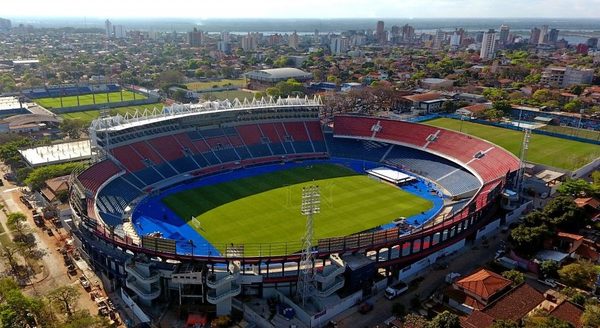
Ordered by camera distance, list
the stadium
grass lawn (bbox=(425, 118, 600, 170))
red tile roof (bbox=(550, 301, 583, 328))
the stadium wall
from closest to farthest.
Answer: red tile roof (bbox=(550, 301, 583, 328)), the stadium, grass lawn (bbox=(425, 118, 600, 170)), the stadium wall

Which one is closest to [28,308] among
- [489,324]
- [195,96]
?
[489,324]

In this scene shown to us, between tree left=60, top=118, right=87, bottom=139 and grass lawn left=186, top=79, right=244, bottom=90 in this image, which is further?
grass lawn left=186, top=79, right=244, bottom=90

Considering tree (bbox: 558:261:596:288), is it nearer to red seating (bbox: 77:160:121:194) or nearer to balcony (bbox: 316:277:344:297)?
balcony (bbox: 316:277:344:297)

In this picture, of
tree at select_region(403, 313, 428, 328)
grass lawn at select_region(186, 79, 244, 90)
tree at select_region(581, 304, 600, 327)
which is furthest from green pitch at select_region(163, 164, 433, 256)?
grass lawn at select_region(186, 79, 244, 90)

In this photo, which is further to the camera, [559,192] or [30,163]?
[30,163]

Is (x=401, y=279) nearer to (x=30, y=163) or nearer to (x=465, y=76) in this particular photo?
(x=30, y=163)

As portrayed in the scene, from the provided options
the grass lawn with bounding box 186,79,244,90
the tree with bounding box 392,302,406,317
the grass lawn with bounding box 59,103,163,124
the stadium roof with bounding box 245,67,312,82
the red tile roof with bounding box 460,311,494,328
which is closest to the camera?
the red tile roof with bounding box 460,311,494,328
